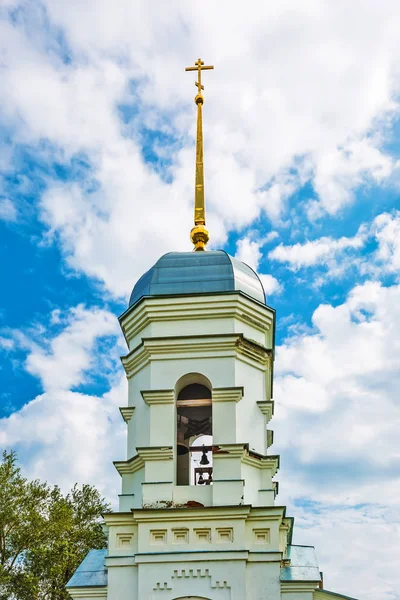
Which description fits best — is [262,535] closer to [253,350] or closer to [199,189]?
[253,350]

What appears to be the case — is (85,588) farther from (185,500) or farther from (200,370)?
(200,370)

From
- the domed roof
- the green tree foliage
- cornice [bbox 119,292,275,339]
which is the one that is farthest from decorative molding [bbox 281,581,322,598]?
the green tree foliage

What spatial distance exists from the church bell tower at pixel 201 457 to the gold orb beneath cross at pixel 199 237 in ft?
2.68

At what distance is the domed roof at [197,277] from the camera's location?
13.5 meters

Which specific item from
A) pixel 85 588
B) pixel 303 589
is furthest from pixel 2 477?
pixel 303 589

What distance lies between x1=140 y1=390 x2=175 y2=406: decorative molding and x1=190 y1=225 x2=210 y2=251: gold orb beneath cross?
138 inches

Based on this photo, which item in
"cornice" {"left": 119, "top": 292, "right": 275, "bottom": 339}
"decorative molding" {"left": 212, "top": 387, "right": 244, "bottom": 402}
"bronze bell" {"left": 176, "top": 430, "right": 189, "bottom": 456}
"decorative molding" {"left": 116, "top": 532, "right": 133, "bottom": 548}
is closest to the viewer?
"decorative molding" {"left": 116, "top": 532, "right": 133, "bottom": 548}

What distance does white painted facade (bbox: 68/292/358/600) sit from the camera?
1149 cm

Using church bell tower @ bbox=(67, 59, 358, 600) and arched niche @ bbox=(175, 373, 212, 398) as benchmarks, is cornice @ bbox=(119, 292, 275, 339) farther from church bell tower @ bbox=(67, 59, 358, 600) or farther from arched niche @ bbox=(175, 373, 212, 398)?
arched niche @ bbox=(175, 373, 212, 398)

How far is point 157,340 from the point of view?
13.0m

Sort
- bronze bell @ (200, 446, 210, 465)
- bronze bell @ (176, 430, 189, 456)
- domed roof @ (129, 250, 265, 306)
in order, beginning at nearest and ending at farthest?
domed roof @ (129, 250, 265, 306)
bronze bell @ (200, 446, 210, 465)
bronze bell @ (176, 430, 189, 456)

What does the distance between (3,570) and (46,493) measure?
3.28 metres

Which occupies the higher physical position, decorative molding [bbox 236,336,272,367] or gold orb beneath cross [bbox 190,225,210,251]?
gold orb beneath cross [bbox 190,225,210,251]

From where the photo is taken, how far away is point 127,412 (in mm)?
13258
